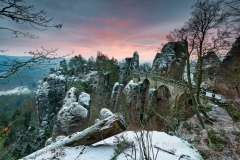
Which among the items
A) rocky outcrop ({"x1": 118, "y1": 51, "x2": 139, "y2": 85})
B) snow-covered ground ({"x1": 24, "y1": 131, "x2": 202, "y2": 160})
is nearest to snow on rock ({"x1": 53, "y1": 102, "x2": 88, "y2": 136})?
snow-covered ground ({"x1": 24, "y1": 131, "x2": 202, "y2": 160})

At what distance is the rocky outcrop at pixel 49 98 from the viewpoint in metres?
39.8

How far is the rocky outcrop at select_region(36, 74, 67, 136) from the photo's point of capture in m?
39.8

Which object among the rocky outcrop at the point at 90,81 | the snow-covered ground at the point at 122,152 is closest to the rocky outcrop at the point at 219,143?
the snow-covered ground at the point at 122,152

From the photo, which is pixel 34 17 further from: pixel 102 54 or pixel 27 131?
pixel 102 54

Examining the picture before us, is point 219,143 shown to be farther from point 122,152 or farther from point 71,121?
point 71,121

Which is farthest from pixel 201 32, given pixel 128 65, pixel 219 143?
pixel 128 65

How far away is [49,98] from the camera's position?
136ft

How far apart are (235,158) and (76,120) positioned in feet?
36.6

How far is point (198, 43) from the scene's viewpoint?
374 inches

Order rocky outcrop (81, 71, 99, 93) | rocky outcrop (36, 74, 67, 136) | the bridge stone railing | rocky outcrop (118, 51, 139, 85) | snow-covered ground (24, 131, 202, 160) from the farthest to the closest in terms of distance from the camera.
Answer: rocky outcrop (81, 71, 99, 93)
rocky outcrop (118, 51, 139, 85)
rocky outcrop (36, 74, 67, 136)
the bridge stone railing
snow-covered ground (24, 131, 202, 160)

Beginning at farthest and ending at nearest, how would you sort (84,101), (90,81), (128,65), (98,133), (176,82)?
(90,81), (128,65), (176,82), (84,101), (98,133)

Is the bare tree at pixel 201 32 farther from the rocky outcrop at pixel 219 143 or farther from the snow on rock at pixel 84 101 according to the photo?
the snow on rock at pixel 84 101

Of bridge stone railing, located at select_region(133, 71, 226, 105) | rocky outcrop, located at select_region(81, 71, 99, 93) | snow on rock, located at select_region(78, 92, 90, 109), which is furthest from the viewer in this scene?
rocky outcrop, located at select_region(81, 71, 99, 93)

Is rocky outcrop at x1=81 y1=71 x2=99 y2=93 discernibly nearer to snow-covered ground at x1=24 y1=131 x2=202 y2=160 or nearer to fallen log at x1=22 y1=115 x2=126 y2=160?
fallen log at x1=22 y1=115 x2=126 y2=160
